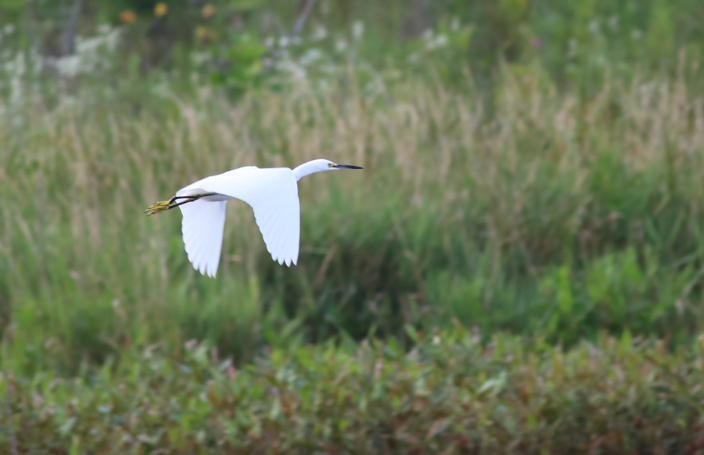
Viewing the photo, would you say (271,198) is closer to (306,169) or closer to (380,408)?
(306,169)

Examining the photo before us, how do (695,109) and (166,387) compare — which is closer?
(166,387)

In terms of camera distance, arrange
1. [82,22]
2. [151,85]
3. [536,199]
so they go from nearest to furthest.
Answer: [536,199]
[151,85]
[82,22]

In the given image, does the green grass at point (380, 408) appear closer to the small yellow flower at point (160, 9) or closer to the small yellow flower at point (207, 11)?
the small yellow flower at point (160, 9)

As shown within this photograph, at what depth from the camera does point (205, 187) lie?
172 centimetres

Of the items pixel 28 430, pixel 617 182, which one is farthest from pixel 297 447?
pixel 617 182

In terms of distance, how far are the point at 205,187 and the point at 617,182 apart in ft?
11.4

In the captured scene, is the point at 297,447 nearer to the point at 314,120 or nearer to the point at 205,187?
the point at 205,187

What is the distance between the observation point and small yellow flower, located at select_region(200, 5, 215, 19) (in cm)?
738

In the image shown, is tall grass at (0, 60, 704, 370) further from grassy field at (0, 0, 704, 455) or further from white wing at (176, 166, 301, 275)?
white wing at (176, 166, 301, 275)

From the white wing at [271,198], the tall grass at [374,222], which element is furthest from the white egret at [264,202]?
the tall grass at [374,222]

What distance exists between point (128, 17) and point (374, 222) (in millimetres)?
3801

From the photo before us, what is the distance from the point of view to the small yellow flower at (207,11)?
738cm

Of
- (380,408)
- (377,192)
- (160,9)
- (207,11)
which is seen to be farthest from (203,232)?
(207,11)

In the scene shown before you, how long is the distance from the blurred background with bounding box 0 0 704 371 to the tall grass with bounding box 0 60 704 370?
1cm
